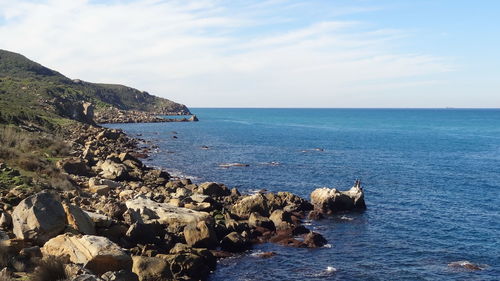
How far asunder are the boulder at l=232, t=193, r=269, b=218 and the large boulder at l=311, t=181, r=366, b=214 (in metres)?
7.67

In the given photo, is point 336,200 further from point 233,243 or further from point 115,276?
point 115,276

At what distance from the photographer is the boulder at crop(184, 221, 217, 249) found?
113 feet

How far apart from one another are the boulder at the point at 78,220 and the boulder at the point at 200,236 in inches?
360

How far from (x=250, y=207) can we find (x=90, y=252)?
2612cm

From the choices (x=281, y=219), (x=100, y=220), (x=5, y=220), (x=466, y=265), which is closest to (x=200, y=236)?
(x=100, y=220)

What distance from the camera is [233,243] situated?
119 ft

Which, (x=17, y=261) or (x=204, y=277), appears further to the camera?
(x=204, y=277)

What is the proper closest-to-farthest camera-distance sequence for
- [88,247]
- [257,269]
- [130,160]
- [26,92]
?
[88,247] → [257,269] → [130,160] → [26,92]

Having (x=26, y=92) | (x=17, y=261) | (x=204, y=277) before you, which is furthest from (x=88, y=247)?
(x=26, y=92)

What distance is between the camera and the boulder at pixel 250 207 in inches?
1797

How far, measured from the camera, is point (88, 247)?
843 inches

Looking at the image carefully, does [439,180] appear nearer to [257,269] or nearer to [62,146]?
[257,269]

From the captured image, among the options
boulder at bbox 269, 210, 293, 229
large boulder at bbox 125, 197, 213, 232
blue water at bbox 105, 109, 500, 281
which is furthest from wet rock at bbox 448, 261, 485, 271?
large boulder at bbox 125, 197, 213, 232

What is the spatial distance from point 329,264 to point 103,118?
17333 centimetres
